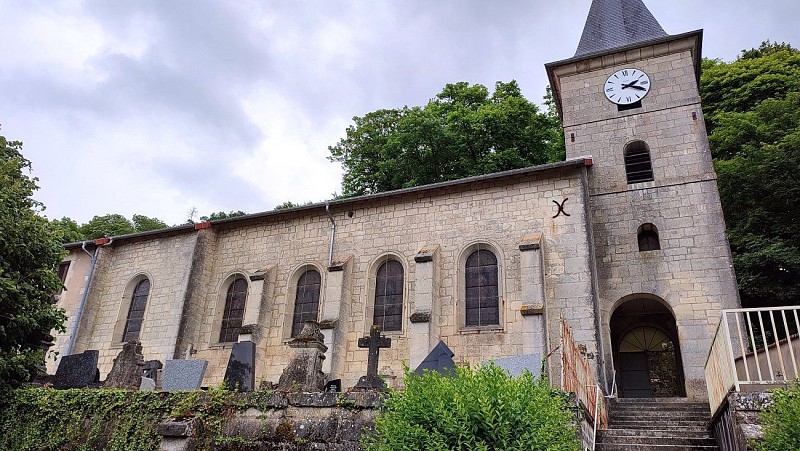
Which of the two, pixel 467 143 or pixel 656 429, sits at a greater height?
pixel 467 143

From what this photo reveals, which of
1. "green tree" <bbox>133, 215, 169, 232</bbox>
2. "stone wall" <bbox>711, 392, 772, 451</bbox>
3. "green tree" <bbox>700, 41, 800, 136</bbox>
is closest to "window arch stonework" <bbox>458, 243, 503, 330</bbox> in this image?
"stone wall" <bbox>711, 392, 772, 451</bbox>

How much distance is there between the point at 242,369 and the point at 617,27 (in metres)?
15.4

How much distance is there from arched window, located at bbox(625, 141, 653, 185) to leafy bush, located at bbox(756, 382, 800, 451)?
10110mm

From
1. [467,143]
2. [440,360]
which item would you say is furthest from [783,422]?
[467,143]

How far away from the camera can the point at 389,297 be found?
13.9 meters

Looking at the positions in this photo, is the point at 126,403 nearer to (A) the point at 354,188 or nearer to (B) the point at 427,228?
(B) the point at 427,228

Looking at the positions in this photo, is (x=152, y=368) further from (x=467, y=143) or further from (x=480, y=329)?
(x=467, y=143)

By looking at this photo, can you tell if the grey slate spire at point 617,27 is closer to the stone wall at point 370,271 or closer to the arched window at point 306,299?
the stone wall at point 370,271

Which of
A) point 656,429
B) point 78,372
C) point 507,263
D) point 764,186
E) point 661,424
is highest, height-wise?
point 764,186

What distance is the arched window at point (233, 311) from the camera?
15.3 meters

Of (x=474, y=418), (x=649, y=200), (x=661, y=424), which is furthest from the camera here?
(x=649, y=200)

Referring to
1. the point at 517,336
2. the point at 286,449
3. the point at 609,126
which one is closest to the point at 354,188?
the point at 609,126

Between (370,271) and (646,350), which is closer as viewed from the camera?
(370,271)

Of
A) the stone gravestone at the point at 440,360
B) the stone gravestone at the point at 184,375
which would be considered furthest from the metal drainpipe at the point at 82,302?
the stone gravestone at the point at 440,360
